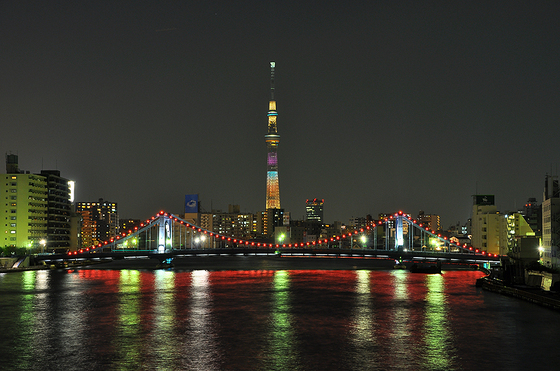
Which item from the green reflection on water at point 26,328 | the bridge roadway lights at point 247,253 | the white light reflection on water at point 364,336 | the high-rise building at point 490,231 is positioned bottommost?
the white light reflection on water at point 364,336

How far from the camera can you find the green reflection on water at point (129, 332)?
28.5 meters

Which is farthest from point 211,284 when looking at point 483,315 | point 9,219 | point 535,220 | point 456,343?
point 535,220

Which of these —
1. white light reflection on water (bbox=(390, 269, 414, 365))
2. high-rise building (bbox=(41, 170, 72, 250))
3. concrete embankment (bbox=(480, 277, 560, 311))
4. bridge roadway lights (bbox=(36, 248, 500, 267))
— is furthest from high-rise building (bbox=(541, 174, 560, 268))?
high-rise building (bbox=(41, 170, 72, 250))

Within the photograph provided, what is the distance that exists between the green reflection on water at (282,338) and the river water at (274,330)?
6 centimetres

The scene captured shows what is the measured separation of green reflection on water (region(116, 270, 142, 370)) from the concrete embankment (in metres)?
30.9

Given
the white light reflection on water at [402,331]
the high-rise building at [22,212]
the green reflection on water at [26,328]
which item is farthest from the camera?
the high-rise building at [22,212]

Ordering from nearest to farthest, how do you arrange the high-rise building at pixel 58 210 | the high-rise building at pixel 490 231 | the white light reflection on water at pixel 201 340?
the white light reflection on water at pixel 201 340
the high-rise building at pixel 490 231
the high-rise building at pixel 58 210

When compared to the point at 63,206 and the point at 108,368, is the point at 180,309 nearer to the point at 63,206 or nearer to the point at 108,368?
the point at 108,368

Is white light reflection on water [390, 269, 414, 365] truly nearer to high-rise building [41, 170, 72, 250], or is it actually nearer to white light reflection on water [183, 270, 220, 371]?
white light reflection on water [183, 270, 220, 371]

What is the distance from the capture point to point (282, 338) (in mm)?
35188

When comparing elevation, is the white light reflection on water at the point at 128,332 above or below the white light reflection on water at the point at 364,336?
above

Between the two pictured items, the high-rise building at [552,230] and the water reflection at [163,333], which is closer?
the water reflection at [163,333]

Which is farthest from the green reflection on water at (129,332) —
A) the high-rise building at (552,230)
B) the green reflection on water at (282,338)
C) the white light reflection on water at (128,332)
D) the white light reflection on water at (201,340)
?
the high-rise building at (552,230)

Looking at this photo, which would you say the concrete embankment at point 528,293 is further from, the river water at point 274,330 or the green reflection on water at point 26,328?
the green reflection on water at point 26,328
